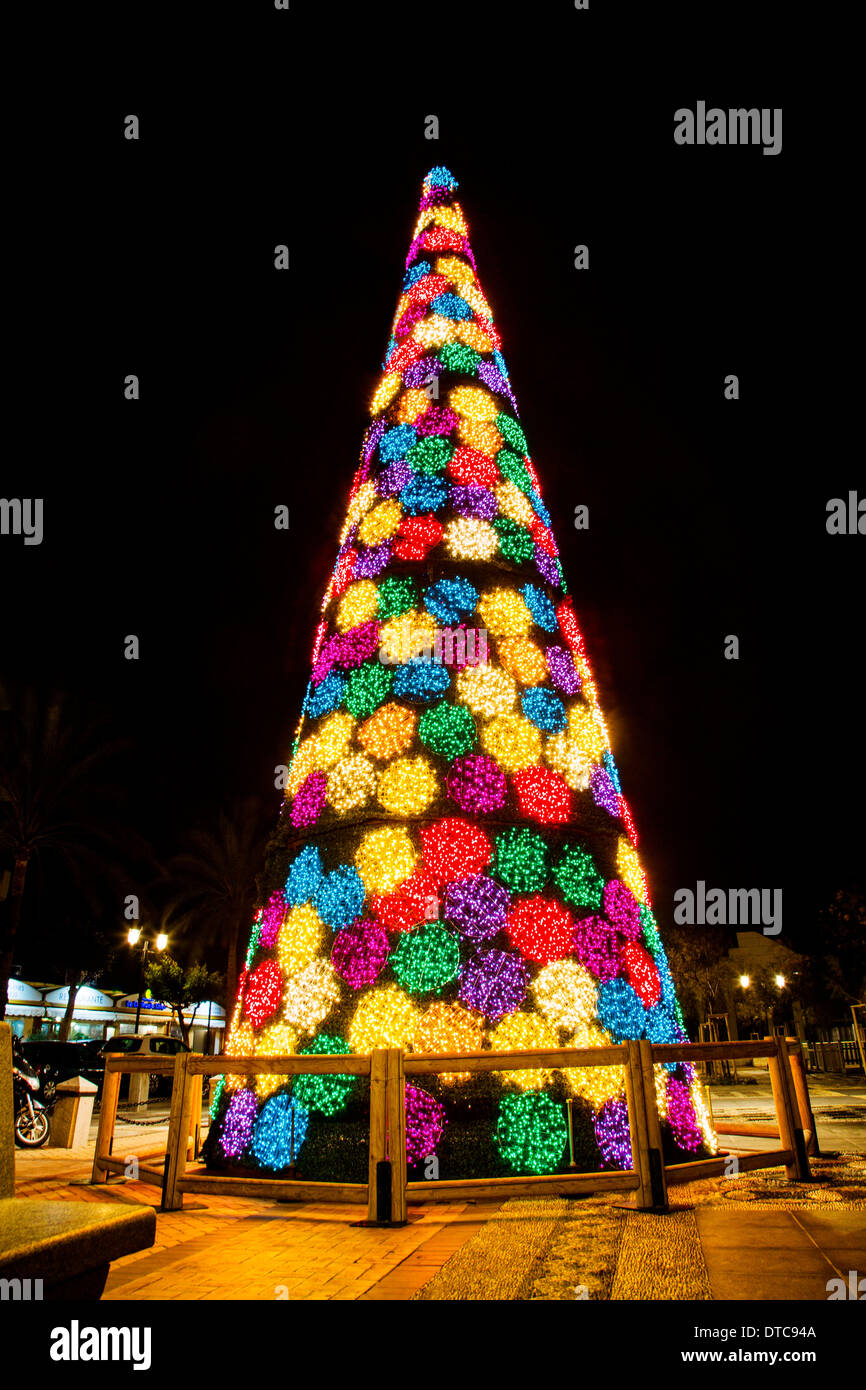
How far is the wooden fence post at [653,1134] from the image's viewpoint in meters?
5.09

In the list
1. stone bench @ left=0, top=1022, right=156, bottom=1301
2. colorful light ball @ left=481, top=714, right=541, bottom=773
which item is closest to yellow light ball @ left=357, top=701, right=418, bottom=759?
colorful light ball @ left=481, top=714, right=541, bottom=773

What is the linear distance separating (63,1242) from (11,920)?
19.3 m

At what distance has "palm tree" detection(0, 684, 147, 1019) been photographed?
19.4 meters

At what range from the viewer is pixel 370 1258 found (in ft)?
13.6

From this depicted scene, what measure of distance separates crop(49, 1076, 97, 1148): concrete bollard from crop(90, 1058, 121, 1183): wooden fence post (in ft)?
14.9

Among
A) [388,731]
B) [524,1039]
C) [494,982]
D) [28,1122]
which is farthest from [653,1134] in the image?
[28,1122]

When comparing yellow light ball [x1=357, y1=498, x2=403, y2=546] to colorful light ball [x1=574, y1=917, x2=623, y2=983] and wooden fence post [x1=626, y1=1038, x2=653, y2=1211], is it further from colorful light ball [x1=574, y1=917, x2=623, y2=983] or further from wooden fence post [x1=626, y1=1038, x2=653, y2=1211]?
wooden fence post [x1=626, y1=1038, x2=653, y2=1211]

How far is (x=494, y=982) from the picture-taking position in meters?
6.49

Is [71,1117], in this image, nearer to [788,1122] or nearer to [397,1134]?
[397,1134]

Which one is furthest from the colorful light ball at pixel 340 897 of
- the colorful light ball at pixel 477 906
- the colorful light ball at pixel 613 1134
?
the colorful light ball at pixel 613 1134

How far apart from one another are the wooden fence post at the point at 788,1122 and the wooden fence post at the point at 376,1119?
3.06m
